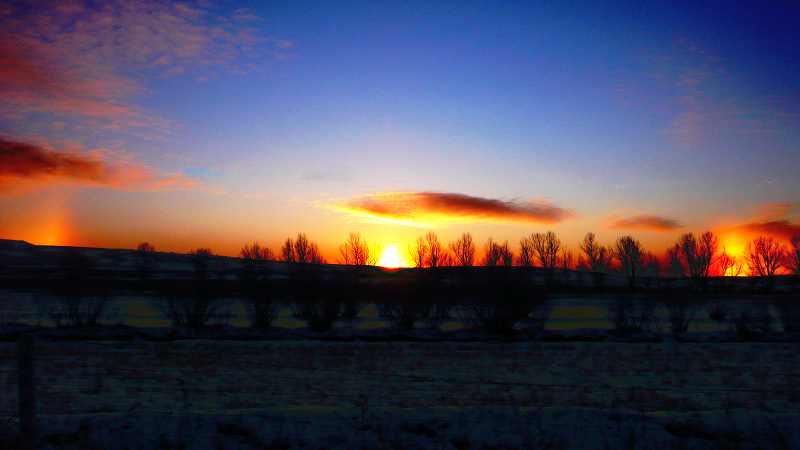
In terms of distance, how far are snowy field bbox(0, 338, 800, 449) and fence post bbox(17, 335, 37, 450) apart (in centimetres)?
102

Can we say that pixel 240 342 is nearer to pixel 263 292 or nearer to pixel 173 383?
pixel 263 292

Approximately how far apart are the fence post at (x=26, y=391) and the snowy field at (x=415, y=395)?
3.34 ft

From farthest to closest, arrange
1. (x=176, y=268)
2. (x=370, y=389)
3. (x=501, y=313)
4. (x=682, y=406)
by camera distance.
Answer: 1. (x=176, y=268)
2. (x=501, y=313)
3. (x=370, y=389)
4. (x=682, y=406)

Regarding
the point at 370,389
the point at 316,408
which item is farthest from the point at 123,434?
the point at 370,389

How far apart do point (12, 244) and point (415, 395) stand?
117150 mm

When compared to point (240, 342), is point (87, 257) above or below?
above

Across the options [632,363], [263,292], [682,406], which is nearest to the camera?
[682,406]

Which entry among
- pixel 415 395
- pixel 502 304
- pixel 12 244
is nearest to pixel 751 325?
pixel 502 304

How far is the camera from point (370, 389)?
12.0 metres

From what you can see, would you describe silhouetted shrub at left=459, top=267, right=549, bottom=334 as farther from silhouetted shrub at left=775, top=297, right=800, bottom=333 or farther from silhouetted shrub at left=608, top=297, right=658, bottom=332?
silhouetted shrub at left=775, top=297, right=800, bottom=333

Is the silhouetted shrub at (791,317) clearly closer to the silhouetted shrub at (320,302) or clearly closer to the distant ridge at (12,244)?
the silhouetted shrub at (320,302)

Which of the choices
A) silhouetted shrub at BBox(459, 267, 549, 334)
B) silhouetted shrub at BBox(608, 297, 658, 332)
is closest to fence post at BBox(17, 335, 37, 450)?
silhouetted shrub at BBox(459, 267, 549, 334)

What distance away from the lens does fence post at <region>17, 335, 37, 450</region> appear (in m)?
5.27

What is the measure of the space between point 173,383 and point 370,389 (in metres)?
4.80
